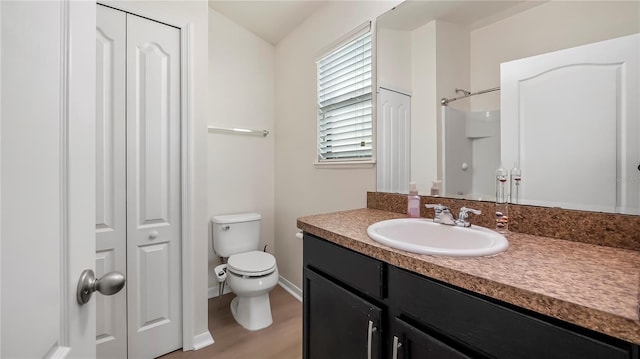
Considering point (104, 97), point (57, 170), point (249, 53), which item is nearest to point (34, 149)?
point (57, 170)

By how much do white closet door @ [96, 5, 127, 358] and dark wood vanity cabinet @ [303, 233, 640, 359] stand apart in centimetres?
108

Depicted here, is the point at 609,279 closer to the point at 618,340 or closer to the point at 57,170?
the point at 618,340

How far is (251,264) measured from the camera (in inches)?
77.7

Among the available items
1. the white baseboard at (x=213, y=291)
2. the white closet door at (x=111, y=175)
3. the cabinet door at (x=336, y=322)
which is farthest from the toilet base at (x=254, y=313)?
the cabinet door at (x=336, y=322)

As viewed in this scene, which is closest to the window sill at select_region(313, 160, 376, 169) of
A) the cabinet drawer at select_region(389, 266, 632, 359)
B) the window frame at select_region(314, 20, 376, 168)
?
the window frame at select_region(314, 20, 376, 168)

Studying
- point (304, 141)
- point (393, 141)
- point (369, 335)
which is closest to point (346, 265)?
point (369, 335)

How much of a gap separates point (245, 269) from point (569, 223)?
68.1 inches

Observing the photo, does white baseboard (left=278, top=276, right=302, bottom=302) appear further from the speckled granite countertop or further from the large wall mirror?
the speckled granite countertop

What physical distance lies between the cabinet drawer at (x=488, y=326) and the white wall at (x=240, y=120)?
1.99 meters

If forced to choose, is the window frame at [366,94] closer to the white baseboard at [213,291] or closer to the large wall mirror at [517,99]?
the large wall mirror at [517,99]

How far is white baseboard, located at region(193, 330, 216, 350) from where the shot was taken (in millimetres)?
1722

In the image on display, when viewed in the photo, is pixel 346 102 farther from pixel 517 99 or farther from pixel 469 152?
pixel 517 99

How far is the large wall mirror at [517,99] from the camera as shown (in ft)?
2.93

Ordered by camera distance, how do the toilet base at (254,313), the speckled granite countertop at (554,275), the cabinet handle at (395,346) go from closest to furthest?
the speckled granite countertop at (554,275) → the cabinet handle at (395,346) → the toilet base at (254,313)
